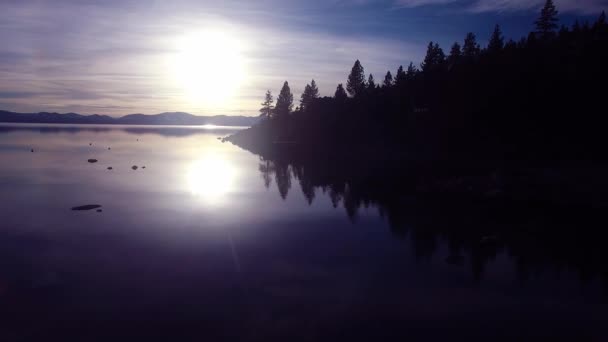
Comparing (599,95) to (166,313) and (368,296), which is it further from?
(166,313)

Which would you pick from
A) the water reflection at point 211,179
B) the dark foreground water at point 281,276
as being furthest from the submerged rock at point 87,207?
the water reflection at point 211,179

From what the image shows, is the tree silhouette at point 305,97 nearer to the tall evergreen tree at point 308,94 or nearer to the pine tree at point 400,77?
the tall evergreen tree at point 308,94

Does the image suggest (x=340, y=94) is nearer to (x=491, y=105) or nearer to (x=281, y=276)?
(x=491, y=105)

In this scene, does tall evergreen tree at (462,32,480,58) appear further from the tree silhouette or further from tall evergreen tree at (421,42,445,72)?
the tree silhouette

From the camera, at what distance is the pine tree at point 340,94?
128200 millimetres

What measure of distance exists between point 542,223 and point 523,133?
3737 centimetres

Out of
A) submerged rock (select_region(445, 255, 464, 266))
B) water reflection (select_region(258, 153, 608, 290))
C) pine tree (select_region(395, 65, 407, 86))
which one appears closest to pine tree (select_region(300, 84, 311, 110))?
pine tree (select_region(395, 65, 407, 86))

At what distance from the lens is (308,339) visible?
1922 centimetres

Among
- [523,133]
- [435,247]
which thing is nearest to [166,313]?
[435,247]

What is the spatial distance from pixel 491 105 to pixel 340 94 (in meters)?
59.7

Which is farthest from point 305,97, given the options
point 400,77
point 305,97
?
point 400,77

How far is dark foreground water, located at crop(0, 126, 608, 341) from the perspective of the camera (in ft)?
66.7

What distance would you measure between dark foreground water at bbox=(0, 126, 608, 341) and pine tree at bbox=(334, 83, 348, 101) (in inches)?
3275

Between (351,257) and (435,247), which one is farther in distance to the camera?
(435,247)
